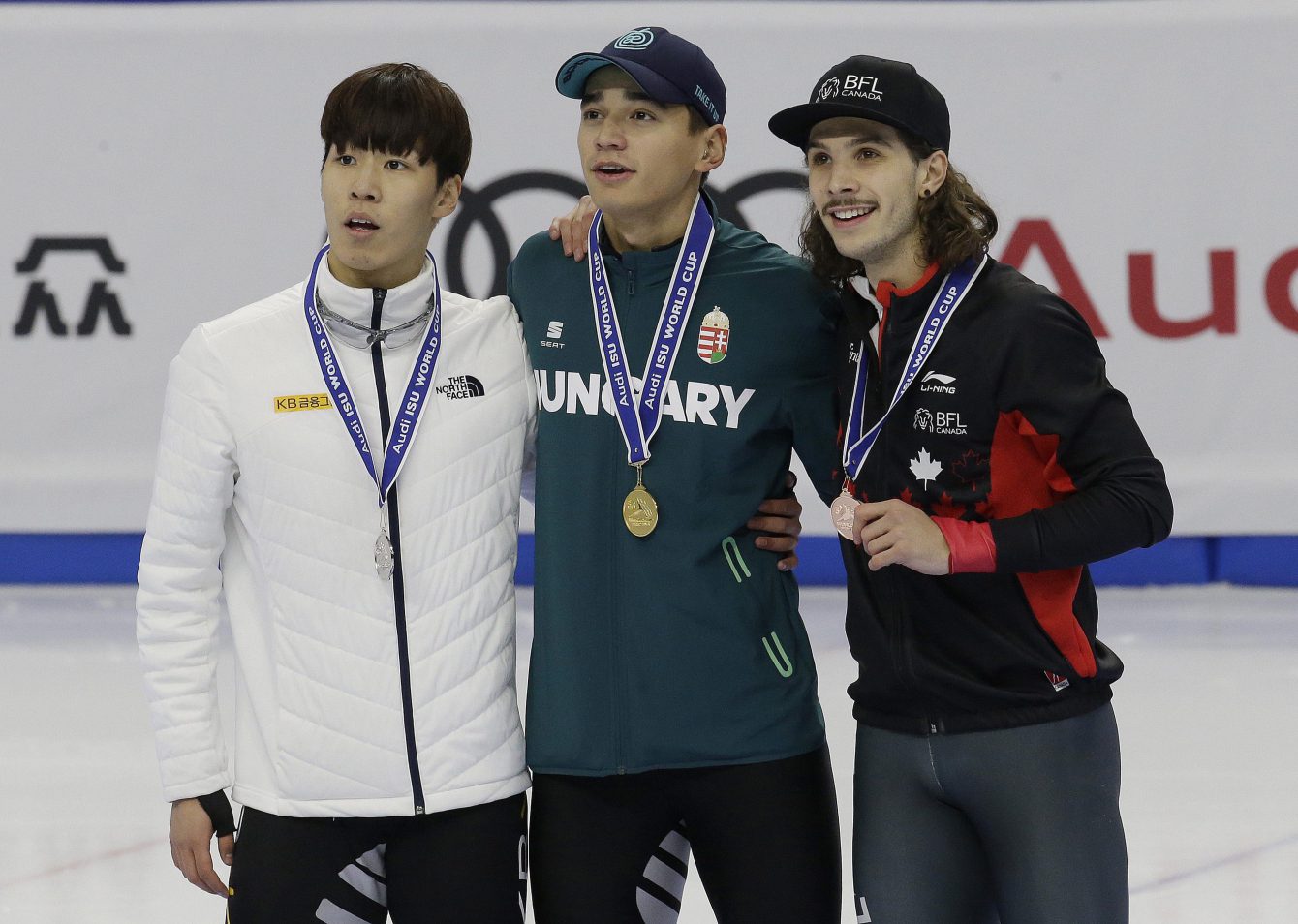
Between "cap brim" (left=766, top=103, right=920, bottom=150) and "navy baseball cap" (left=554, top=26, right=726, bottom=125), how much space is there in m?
0.13

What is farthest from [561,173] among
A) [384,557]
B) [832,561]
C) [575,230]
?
[384,557]

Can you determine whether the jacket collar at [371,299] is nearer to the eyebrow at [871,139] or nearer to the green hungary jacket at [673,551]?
the green hungary jacket at [673,551]

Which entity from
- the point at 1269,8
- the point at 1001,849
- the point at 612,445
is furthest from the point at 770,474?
the point at 1269,8

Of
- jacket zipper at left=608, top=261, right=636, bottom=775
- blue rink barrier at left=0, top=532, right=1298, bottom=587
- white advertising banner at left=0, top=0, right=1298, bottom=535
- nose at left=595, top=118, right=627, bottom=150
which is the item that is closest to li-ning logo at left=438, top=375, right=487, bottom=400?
jacket zipper at left=608, top=261, right=636, bottom=775

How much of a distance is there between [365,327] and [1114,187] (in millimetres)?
5121

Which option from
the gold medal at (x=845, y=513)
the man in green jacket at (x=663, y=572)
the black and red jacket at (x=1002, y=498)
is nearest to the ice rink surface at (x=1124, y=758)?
the black and red jacket at (x=1002, y=498)

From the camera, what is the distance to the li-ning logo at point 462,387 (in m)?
2.26

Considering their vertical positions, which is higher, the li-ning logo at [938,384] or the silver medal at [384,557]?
the li-ning logo at [938,384]

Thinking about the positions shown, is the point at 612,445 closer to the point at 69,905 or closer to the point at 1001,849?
the point at 1001,849

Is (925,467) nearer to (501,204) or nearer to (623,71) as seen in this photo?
(623,71)

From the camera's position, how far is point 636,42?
93.9 inches

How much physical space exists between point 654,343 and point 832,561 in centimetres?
488

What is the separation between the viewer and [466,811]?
87.6 inches

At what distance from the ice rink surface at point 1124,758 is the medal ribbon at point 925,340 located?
69 centimetres
